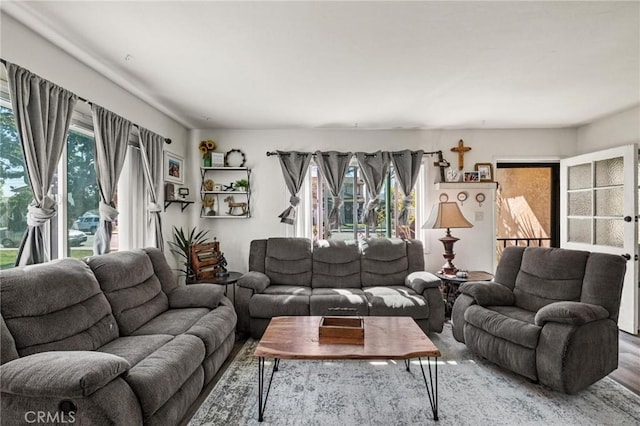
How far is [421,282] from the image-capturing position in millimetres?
3518

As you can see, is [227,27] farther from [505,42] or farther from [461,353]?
[461,353]

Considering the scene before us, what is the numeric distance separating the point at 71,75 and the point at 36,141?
0.72 metres

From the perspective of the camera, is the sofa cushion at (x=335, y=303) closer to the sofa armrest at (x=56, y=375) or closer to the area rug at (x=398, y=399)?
the area rug at (x=398, y=399)

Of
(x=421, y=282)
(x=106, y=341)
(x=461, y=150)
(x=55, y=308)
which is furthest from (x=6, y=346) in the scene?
(x=461, y=150)

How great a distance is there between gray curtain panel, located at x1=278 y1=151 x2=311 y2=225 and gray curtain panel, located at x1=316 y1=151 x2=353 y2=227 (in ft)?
0.65

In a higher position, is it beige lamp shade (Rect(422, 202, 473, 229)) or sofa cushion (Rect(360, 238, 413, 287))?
beige lamp shade (Rect(422, 202, 473, 229))

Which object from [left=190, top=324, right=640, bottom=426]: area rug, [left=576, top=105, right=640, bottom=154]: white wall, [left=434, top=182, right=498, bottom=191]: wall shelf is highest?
[left=576, top=105, right=640, bottom=154]: white wall

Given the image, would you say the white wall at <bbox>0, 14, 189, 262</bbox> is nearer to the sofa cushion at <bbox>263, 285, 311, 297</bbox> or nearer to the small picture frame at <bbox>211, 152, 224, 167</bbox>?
the small picture frame at <bbox>211, 152, 224, 167</bbox>

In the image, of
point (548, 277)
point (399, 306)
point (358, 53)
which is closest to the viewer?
point (358, 53)

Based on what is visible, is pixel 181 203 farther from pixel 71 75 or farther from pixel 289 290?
pixel 71 75

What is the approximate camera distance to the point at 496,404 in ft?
7.35

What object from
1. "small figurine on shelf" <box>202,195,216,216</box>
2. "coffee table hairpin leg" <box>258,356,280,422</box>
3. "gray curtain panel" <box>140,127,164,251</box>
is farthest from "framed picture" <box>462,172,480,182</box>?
"gray curtain panel" <box>140,127,164,251</box>

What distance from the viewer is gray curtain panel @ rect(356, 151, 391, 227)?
4.58m

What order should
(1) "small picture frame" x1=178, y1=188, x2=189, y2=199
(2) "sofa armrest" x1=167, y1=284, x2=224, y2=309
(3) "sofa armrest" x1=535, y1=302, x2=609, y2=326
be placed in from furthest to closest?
(1) "small picture frame" x1=178, y1=188, x2=189, y2=199 < (2) "sofa armrest" x1=167, y1=284, x2=224, y2=309 < (3) "sofa armrest" x1=535, y1=302, x2=609, y2=326
